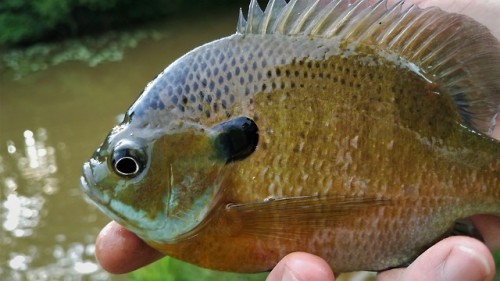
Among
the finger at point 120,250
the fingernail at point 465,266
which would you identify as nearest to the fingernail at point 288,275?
the fingernail at point 465,266

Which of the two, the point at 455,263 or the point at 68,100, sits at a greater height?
the point at 455,263

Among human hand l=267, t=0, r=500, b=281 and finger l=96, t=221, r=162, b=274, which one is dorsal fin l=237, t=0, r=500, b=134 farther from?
finger l=96, t=221, r=162, b=274

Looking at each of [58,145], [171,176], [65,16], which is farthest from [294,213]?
[65,16]

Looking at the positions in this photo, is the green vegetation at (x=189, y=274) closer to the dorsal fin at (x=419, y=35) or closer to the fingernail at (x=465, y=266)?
the dorsal fin at (x=419, y=35)

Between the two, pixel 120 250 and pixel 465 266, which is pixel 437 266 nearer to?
pixel 465 266

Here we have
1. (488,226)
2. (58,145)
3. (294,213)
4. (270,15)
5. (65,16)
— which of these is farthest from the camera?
(65,16)

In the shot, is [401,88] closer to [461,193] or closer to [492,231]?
[461,193]

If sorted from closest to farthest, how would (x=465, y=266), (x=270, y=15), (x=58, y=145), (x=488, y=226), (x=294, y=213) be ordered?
(x=465, y=266) → (x=294, y=213) → (x=270, y=15) → (x=488, y=226) → (x=58, y=145)
